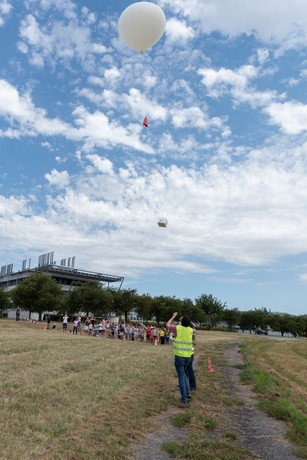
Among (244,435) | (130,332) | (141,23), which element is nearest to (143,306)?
(130,332)

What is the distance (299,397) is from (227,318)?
290 feet

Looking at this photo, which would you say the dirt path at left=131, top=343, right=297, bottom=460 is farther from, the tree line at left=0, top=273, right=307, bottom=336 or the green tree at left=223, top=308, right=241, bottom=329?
the green tree at left=223, top=308, right=241, bottom=329

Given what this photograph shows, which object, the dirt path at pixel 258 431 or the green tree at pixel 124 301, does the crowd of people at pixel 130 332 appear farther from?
the green tree at pixel 124 301

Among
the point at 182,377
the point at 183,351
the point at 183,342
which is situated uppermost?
the point at 183,342

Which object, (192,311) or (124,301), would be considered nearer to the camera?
(124,301)

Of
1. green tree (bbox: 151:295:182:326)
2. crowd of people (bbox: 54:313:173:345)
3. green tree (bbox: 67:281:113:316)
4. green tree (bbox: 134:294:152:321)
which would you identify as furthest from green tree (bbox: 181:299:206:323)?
crowd of people (bbox: 54:313:173:345)

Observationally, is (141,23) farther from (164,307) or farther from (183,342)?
(164,307)

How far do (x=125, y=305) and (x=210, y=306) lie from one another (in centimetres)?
2149

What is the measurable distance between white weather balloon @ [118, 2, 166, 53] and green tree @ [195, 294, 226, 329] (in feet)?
262

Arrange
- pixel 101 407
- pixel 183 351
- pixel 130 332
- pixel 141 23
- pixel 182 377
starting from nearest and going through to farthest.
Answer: pixel 101 407, pixel 182 377, pixel 183 351, pixel 141 23, pixel 130 332

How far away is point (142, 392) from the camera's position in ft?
32.5

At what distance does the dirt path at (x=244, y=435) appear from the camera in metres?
5.88

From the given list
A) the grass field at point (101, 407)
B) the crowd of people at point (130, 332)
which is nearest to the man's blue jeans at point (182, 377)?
the grass field at point (101, 407)

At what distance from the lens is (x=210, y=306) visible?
8919cm
